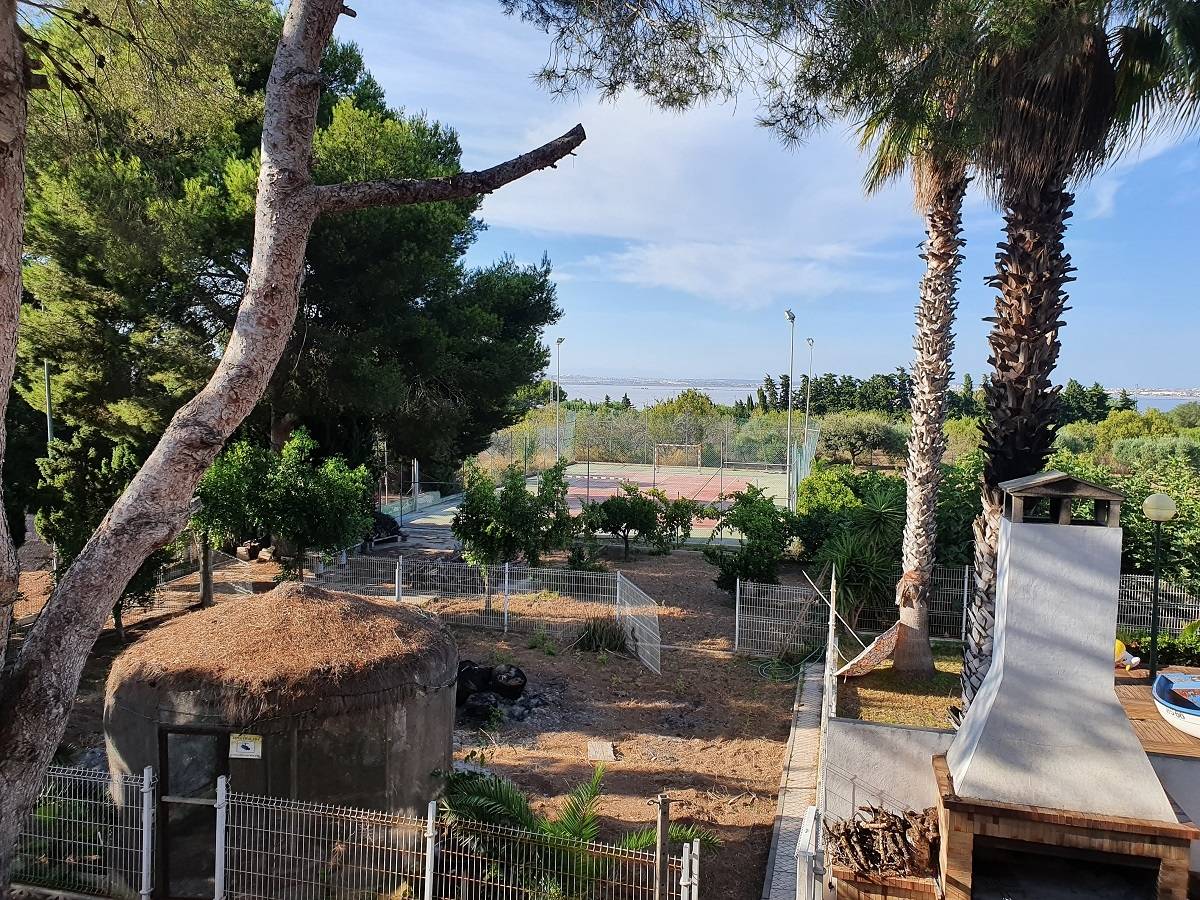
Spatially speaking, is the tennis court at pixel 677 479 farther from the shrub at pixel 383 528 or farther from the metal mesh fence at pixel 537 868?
the metal mesh fence at pixel 537 868

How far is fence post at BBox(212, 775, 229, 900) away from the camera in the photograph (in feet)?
20.1

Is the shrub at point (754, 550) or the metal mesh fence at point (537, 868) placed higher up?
the shrub at point (754, 550)

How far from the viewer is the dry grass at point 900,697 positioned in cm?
1012

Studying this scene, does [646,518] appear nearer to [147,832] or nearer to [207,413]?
[147,832]

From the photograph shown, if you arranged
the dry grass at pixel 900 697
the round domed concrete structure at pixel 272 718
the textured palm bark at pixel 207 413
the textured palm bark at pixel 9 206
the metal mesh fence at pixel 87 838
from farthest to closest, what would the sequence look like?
the dry grass at pixel 900 697 < the round domed concrete structure at pixel 272 718 < the metal mesh fence at pixel 87 838 < the textured palm bark at pixel 207 413 < the textured palm bark at pixel 9 206

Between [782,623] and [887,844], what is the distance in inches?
287

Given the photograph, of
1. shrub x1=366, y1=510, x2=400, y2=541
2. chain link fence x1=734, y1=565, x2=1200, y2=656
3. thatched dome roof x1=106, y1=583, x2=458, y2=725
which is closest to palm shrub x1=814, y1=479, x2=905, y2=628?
chain link fence x1=734, y1=565, x2=1200, y2=656

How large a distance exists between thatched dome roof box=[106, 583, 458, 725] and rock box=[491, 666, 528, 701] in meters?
3.14

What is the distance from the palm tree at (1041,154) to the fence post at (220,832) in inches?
290

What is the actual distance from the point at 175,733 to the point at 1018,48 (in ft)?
33.7

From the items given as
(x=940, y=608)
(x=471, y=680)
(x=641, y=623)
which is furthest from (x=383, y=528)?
(x=940, y=608)

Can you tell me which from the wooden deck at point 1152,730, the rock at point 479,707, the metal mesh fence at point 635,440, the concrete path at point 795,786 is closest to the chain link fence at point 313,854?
the concrete path at point 795,786

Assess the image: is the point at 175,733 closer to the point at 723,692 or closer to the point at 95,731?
the point at 95,731

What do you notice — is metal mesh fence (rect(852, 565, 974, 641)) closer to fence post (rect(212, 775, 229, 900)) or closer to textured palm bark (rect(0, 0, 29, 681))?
fence post (rect(212, 775, 229, 900))
